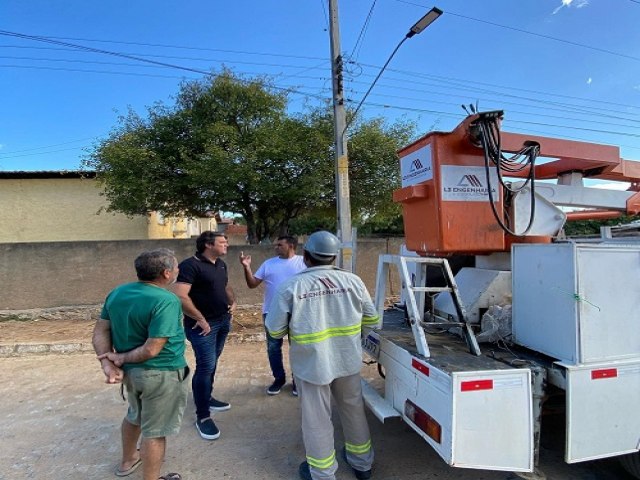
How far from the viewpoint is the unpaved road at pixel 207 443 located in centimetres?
285

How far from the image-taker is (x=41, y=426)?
362 cm

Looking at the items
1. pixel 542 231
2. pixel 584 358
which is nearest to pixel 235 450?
pixel 584 358

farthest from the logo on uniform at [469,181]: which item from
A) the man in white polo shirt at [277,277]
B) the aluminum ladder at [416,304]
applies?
the man in white polo shirt at [277,277]

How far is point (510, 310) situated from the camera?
9.70 ft

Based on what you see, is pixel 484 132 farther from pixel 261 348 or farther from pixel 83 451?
pixel 261 348

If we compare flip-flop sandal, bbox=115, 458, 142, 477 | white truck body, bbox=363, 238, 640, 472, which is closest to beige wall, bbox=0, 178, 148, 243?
flip-flop sandal, bbox=115, 458, 142, 477

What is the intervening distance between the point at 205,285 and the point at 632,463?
3274 mm

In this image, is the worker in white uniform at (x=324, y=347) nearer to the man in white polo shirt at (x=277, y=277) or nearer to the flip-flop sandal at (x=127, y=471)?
the flip-flop sandal at (x=127, y=471)

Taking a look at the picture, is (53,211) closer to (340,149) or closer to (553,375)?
(340,149)

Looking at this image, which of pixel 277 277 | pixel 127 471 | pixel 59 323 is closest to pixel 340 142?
pixel 277 277

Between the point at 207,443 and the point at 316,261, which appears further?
the point at 207,443

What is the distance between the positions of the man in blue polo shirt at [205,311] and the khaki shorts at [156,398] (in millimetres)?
742

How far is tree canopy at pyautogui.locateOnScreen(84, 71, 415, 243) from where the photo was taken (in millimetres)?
9148

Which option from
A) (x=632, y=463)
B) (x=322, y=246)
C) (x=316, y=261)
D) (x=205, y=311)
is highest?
(x=322, y=246)
